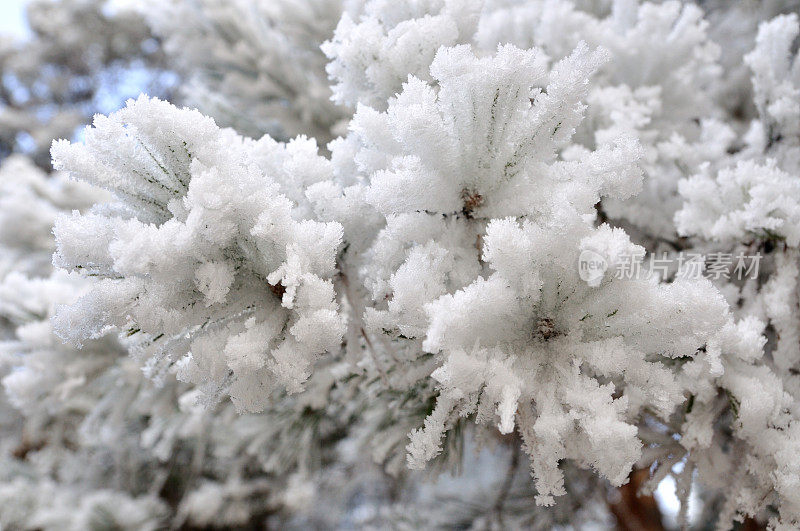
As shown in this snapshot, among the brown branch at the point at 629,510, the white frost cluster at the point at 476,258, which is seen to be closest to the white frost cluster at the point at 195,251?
the white frost cluster at the point at 476,258

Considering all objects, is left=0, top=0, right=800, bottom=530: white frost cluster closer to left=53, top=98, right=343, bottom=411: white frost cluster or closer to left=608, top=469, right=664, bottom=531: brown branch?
left=53, top=98, right=343, bottom=411: white frost cluster

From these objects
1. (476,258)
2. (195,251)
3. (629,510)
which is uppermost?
(195,251)

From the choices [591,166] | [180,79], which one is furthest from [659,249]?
[180,79]

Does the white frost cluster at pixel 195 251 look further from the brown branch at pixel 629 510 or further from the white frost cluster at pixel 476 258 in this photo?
the brown branch at pixel 629 510

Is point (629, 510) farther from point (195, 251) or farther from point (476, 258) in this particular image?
point (195, 251)

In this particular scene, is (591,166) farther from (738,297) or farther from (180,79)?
(180,79)

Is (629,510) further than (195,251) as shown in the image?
Yes

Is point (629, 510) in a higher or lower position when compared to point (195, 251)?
lower

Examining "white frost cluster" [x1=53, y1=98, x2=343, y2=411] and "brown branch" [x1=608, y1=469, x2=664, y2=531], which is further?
"brown branch" [x1=608, y1=469, x2=664, y2=531]

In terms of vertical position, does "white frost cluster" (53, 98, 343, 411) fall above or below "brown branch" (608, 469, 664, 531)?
above

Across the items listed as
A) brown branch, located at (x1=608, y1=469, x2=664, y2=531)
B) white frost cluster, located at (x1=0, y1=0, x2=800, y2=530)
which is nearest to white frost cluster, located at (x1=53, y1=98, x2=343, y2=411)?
white frost cluster, located at (x1=0, y1=0, x2=800, y2=530)

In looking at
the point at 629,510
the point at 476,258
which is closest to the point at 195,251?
the point at 476,258

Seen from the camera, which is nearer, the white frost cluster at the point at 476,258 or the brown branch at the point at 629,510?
the white frost cluster at the point at 476,258
